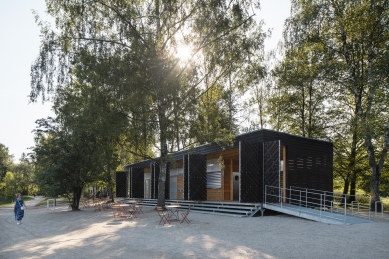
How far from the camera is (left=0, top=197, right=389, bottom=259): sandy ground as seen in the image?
6910 mm

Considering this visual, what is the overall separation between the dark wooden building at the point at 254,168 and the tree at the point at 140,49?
8.02 feet

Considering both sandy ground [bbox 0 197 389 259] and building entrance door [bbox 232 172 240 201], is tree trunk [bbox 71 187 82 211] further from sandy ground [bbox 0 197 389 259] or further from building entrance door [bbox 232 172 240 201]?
sandy ground [bbox 0 197 389 259]

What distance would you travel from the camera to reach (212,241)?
833 cm

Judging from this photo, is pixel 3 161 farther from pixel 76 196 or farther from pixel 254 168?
pixel 254 168

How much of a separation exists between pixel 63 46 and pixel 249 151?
9.05 metres

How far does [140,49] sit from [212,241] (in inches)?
366

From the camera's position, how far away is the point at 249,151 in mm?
14078

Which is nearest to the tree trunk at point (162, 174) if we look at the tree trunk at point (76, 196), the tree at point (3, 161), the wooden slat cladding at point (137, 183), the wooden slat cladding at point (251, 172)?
the wooden slat cladding at point (251, 172)

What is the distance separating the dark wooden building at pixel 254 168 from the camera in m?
13.9

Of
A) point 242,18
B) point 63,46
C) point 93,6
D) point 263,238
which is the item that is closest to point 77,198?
point 63,46

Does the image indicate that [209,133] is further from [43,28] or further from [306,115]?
[306,115]

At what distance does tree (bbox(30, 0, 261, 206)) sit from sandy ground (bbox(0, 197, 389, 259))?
18.8ft

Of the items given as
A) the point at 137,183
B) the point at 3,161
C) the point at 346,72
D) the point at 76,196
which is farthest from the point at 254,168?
the point at 3,161

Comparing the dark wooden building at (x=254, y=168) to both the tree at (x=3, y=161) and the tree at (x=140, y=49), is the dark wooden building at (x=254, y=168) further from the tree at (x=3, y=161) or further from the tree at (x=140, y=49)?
the tree at (x=3, y=161)
